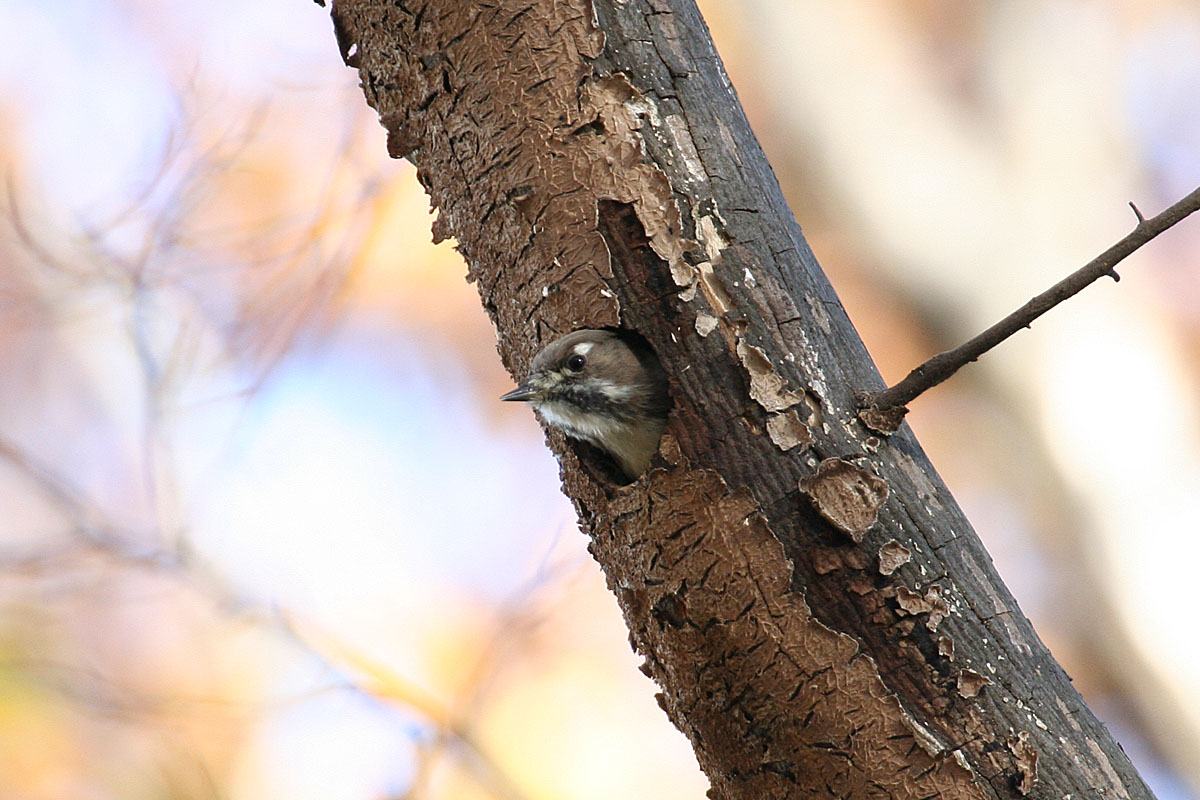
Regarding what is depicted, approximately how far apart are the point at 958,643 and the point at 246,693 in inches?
75.8

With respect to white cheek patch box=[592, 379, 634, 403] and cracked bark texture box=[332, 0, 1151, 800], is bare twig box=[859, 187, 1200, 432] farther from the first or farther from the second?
white cheek patch box=[592, 379, 634, 403]

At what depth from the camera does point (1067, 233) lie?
4.09 meters

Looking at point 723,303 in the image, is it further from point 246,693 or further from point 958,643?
point 246,693

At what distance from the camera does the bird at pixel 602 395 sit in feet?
5.14

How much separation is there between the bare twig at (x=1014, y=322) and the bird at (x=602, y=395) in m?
0.32

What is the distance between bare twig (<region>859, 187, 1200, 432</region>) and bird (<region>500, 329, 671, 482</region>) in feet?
1.06

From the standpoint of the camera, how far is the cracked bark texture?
126 centimetres

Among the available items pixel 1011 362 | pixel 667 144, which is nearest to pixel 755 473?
pixel 667 144

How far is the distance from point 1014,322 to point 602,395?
704mm

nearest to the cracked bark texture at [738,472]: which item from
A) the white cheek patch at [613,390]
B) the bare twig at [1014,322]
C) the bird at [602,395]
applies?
the bare twig at [1014,322]

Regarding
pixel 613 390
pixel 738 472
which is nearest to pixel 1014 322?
pixel 738 472

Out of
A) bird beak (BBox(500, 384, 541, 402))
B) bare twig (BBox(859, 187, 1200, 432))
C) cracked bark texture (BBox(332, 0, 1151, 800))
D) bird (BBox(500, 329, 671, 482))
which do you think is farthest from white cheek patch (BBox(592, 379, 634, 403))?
bare twig (BBox(859, 187, 1200, 432))

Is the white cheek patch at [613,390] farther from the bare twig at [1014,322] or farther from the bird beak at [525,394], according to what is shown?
the bare twig at [1014,322]

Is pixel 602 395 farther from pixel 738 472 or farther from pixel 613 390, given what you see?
pixel 738 472
